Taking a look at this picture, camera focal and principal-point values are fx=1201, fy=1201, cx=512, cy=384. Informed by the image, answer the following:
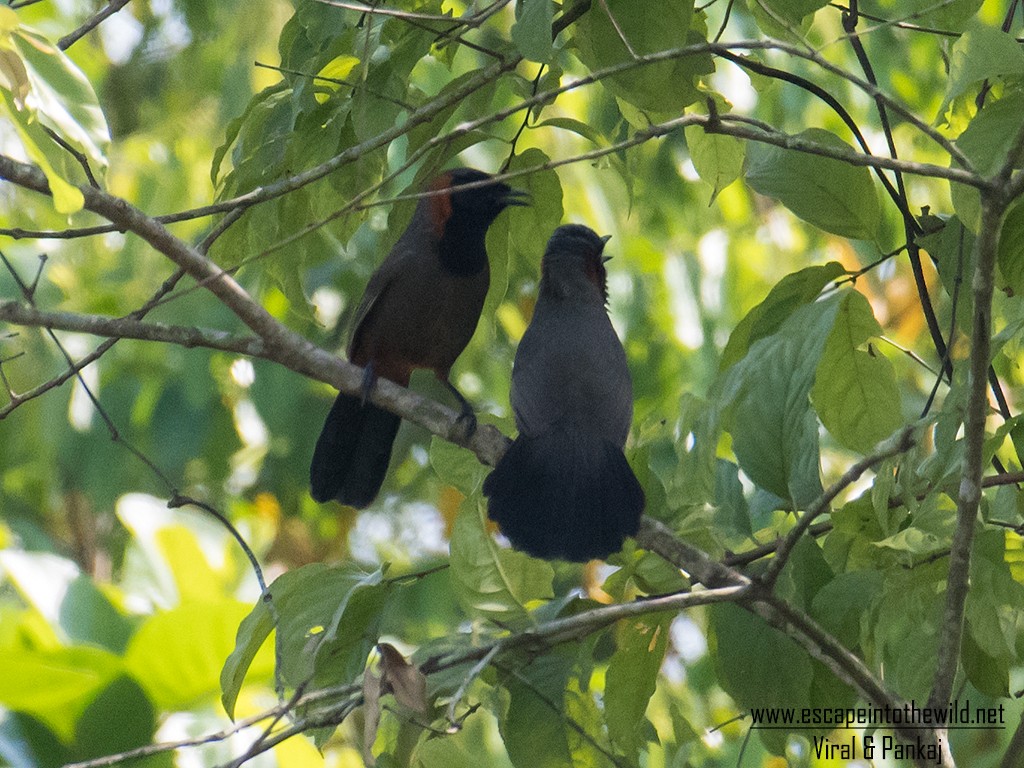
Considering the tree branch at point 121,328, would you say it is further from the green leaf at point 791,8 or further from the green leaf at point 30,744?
the green leaf at point 30,744

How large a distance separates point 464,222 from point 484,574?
2.53 metres

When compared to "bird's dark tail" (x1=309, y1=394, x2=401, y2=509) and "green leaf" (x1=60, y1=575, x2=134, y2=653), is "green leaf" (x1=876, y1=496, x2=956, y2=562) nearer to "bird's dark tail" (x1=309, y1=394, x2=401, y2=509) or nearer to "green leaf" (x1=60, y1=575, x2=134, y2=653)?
"bird's dark tail" (x1=309, y1=394, x2=401, y2=509)

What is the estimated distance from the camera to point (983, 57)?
1910 mm

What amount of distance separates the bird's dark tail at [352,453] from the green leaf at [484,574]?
222 cm

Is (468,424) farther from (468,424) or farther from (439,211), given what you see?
(439,211)

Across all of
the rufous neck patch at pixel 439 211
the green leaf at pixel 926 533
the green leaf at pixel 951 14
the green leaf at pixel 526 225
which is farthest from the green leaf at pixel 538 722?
the rufous neck patch at pixel 439 211

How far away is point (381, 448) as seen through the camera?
472 centimetres

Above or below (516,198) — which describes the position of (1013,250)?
below

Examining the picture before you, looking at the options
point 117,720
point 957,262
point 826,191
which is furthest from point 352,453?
point 957,262

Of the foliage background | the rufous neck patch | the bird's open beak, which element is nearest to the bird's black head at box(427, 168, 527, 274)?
the rufous neck patch

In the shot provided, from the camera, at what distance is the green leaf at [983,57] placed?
1898 mm

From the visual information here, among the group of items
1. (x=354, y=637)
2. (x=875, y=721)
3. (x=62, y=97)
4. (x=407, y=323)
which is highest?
(x=407, y=323)

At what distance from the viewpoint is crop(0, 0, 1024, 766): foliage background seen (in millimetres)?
2244

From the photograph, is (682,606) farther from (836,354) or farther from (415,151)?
(415,151)
